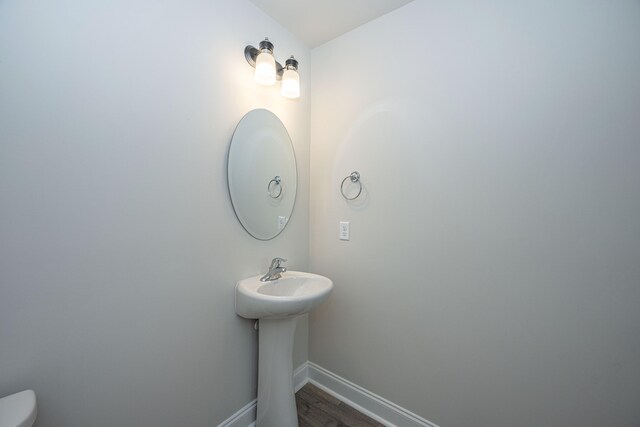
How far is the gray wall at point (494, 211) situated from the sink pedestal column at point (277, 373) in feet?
1.47

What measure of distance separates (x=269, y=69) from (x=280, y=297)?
1.13 metres

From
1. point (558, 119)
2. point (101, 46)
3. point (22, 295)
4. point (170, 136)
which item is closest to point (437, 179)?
point (558, 119)

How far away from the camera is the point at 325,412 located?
1442mm

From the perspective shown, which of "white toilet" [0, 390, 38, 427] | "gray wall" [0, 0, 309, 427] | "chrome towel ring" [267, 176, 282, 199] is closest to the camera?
"white toilet" [0, 390, 38, 427]

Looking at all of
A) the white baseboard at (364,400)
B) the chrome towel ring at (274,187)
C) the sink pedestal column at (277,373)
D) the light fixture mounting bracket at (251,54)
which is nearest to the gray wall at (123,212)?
the light fixture mounting bracket at (251,54)

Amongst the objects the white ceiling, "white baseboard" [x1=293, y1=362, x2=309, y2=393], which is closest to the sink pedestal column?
"white baseboard" [x1=293, y1=362, x2=309, y2=393]

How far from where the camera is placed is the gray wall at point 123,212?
2.37 feet

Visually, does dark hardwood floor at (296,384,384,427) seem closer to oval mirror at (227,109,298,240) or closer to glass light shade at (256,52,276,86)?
oval mirror at (227,109,298,240)

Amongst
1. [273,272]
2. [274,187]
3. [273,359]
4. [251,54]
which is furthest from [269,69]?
[273,359]

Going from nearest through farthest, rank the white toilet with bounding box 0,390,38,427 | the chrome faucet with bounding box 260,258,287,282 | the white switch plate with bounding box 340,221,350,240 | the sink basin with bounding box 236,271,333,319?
the white toilet with bounding box 0,390,38,427, the sink basin with bounding box 236,271,333,319, the chrome faucet with bounding box 260,258,287,282, the white switch plate with bounding box 340,221,350,240

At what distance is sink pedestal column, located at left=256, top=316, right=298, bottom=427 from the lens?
1.22 metres

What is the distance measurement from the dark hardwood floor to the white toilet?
3.86 ft

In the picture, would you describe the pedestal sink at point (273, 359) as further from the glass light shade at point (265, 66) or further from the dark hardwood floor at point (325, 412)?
the glass light shade at point (265, 66)

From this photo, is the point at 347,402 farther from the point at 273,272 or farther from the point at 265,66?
the point at 265,66
